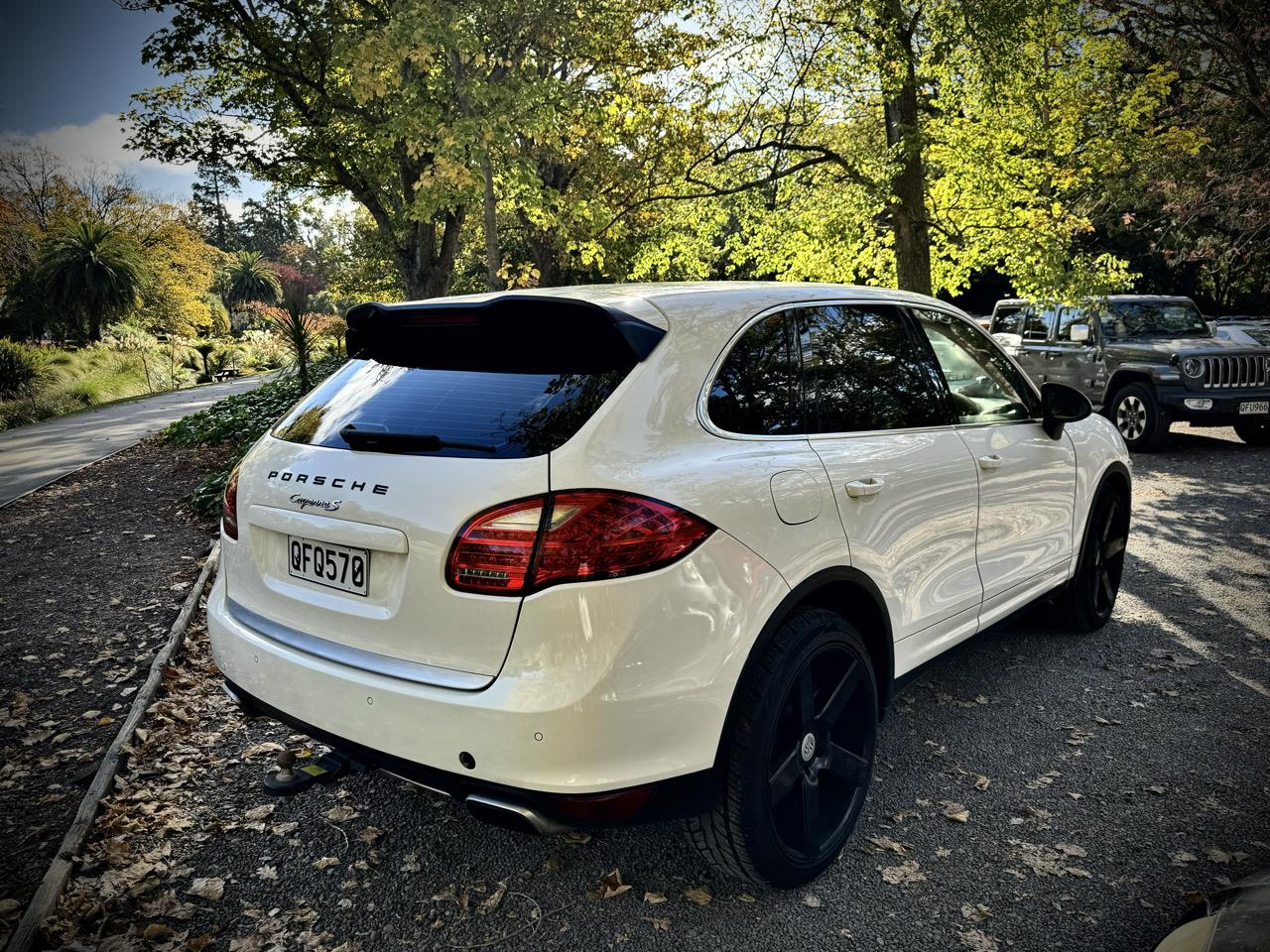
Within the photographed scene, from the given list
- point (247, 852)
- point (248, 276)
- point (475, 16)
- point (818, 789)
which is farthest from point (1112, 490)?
point (248, 276)

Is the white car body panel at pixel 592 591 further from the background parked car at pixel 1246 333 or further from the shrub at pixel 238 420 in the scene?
the background parked car at pixel 1246 333

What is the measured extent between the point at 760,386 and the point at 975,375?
162 centimetres

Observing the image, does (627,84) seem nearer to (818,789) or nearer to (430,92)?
(430,92)

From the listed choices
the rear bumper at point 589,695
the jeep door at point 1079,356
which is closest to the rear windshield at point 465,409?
the rear bumper at point 589,695

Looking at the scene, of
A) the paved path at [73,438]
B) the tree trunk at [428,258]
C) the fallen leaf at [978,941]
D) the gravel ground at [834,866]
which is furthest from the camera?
the tree trunk at [428,258]

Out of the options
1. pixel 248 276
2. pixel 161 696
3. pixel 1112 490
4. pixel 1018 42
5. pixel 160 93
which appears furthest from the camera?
pixel 248 276

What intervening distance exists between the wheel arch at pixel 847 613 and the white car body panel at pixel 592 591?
0.03m

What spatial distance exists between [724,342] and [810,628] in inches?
35.9

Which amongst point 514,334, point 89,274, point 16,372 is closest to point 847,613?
point 514,334

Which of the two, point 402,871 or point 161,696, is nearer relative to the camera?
point 402,871

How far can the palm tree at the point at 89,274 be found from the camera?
114 ft

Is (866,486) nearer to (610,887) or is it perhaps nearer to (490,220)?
(610,887)

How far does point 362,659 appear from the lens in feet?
8.00

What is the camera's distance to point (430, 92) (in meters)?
10.4
